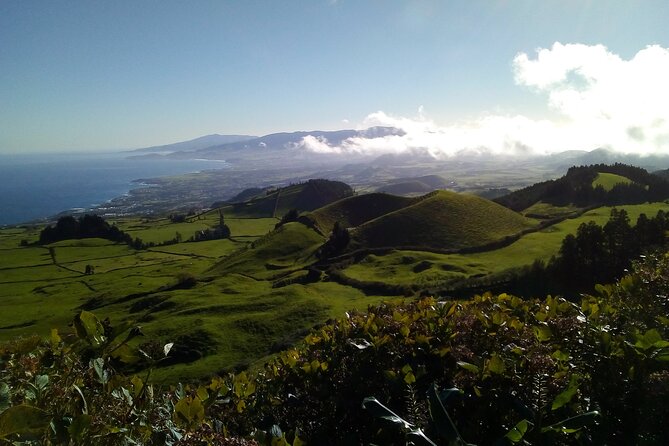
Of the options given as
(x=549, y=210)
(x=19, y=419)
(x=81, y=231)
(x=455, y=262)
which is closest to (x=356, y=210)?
(x=549, y=210)

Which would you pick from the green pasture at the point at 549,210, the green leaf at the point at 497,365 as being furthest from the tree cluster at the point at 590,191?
the green leaf at the point at 497,365

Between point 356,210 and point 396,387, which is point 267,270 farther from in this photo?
point 396,387

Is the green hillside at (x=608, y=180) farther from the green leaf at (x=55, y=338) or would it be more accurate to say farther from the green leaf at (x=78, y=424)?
the green leaf at (x=78, y=424)

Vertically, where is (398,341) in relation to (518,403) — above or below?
below

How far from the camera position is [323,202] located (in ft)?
572

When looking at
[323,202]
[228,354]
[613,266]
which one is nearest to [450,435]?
[228,354]

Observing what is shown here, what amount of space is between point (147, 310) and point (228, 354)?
79.7 ft

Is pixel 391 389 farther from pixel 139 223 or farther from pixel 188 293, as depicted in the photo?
pixel 139 223

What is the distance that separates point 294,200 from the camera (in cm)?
17800

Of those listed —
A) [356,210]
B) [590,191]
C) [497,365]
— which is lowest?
[356,210]

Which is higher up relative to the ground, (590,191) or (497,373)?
(497,373)

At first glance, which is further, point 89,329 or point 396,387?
point 396,387

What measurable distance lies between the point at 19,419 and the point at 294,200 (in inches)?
6973

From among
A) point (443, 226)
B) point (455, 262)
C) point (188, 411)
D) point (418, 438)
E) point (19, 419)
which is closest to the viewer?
point (19, 419)
